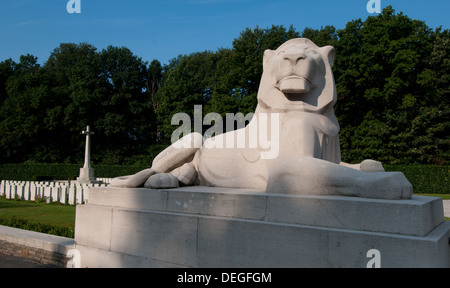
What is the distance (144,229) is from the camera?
4340 millimetres

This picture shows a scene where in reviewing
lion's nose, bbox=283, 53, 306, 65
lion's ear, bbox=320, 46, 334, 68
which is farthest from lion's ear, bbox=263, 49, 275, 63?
lion's ear, bbox=320, 46, 334, 68

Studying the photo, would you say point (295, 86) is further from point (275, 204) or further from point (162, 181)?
point (162, 181)

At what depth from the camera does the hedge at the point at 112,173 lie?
70.9 ft

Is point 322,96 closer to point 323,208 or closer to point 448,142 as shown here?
point 323,208

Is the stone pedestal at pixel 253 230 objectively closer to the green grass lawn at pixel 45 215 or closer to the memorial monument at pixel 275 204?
the memorial monument at pixel 275 204

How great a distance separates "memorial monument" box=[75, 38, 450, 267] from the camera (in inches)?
120

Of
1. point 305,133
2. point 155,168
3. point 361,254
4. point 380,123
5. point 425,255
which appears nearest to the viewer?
point 425,255

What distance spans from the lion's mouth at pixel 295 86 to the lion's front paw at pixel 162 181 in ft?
5.95

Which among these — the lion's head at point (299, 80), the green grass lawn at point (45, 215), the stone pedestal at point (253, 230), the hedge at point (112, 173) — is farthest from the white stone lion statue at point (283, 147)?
the hedge at point (112, 173)

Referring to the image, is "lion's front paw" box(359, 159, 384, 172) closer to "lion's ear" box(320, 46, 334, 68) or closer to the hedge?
"lion's ear" box(320, 46, 334, 68)

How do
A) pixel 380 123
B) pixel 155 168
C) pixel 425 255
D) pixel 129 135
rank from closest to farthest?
pixel 425 255 < pixel 155 168 < pixel 380 123 < pixel 129 135
